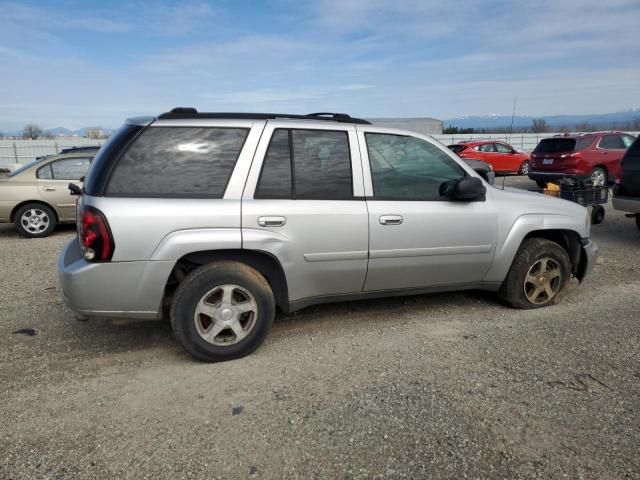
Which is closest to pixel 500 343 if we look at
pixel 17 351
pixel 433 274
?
pixel 433 274

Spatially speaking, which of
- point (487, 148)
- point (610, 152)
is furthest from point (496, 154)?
point (610, 152)

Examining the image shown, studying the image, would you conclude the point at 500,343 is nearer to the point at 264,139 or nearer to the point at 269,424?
the point at 269,424

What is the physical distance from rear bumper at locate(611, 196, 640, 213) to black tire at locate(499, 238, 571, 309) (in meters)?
3.60

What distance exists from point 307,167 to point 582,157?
37.2ft

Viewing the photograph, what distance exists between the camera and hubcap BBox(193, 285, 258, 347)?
3277 millimetres

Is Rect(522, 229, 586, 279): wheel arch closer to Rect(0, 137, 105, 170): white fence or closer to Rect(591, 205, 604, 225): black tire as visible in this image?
Rect(591, 205, 604, 225): black tire

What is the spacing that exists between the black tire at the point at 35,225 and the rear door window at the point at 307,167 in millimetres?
6475

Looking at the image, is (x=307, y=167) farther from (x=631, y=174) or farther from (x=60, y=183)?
(x=60, y=183)

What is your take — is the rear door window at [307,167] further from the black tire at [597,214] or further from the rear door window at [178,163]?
the black tire at [597,214]

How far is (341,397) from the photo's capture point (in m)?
2.93

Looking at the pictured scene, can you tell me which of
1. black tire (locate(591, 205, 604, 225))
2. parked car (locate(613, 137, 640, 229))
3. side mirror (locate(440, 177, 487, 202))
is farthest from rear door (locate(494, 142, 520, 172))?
side mirror (locate(440, 177, 487, 202))

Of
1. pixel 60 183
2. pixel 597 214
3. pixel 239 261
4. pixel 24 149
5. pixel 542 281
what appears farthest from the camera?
pixel 24 149

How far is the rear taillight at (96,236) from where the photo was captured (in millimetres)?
3006

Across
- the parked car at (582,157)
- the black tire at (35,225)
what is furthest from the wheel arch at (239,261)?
the parked car at (582,157)
